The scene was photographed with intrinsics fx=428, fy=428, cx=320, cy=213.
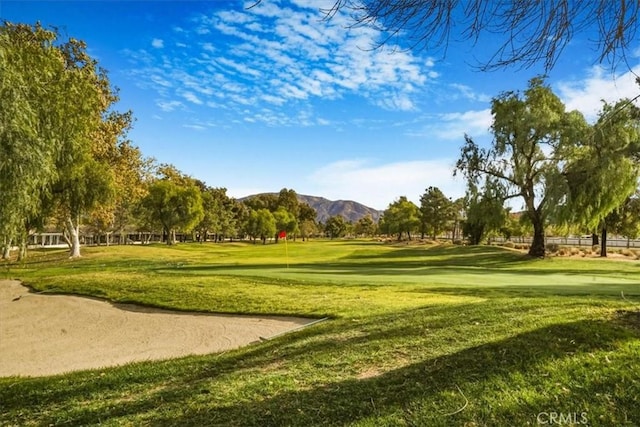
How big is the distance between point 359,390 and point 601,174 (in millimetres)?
26832

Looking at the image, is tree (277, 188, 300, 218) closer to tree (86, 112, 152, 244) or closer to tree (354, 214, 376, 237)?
tree (354, 214, 376, 237)

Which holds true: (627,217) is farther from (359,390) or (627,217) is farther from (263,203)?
(263,203)

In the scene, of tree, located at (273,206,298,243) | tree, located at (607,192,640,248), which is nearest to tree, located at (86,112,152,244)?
tree, located at (607,192,640,248)

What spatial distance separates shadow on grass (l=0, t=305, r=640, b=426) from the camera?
3.27m

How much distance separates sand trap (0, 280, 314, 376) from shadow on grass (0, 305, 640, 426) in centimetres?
256

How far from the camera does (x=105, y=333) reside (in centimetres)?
978

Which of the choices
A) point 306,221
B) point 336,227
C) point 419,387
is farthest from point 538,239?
point 336,227

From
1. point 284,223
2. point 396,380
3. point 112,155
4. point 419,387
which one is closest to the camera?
point 419,387

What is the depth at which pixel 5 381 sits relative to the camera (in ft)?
18.6

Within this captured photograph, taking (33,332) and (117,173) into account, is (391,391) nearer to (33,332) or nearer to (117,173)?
(33,332)

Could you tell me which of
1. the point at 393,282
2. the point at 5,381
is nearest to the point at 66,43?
the point at 393,282

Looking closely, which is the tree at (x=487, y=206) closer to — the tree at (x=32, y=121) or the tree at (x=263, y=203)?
the tree at (x=32, y=121)

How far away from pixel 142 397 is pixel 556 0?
5.46 metres

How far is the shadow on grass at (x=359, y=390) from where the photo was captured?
3268 mm
